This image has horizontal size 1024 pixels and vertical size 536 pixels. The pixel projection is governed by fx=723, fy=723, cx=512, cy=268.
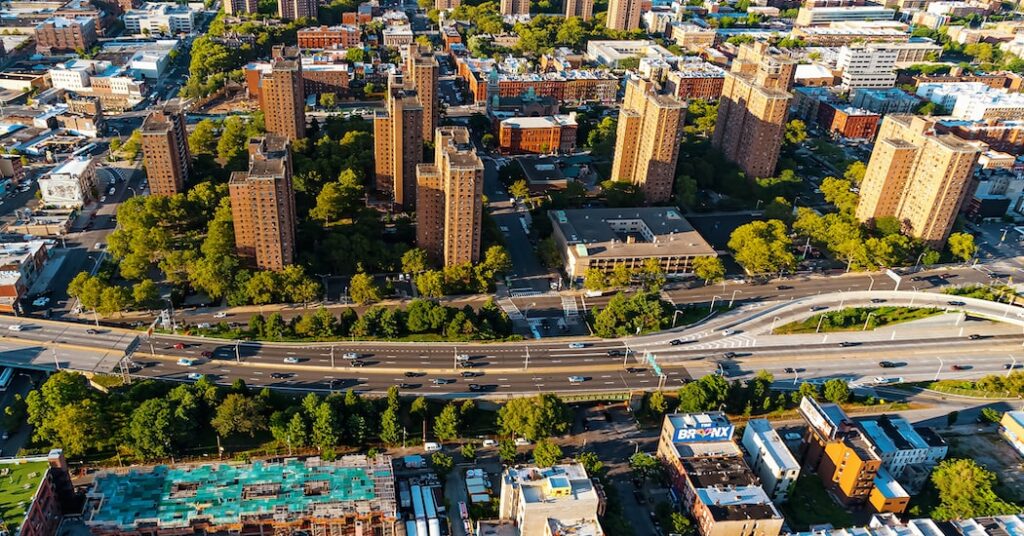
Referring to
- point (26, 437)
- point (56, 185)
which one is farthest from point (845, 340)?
point (56, 185)

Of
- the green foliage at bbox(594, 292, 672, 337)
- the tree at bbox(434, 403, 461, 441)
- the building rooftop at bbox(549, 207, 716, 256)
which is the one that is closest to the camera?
the tree at bbox(434, 403, 461, 441)

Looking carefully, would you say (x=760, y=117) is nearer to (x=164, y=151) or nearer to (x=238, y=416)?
(x=164, y=151)

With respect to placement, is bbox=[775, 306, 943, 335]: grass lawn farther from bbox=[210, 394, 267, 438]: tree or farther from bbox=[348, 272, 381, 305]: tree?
bbox=[210, 394, 267, 438]: tree

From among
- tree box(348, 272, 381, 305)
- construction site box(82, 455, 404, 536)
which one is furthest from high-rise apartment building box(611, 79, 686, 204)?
construction site box(82, 455, 404, 536)

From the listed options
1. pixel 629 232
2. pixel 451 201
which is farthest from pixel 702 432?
pixel 629 232

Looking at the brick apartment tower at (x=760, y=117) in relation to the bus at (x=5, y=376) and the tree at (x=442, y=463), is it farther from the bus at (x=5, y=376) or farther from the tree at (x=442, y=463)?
the bus at (x=5, y=376)

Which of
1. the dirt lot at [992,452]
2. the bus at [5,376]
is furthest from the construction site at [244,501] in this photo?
the dirt lot at [992,452]

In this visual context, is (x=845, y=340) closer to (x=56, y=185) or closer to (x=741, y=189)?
(x=741, y=189)
